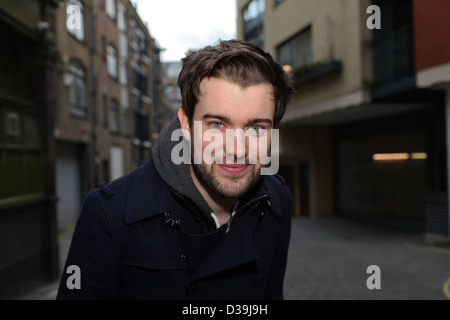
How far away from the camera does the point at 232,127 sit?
1.77 metres

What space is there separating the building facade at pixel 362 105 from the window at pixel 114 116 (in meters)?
8.34

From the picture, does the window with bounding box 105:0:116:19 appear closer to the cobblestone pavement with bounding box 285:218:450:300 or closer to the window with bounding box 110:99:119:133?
the window with bounding box 110:99:119:133

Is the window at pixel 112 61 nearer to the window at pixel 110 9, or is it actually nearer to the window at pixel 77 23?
the window at pixel 110 9

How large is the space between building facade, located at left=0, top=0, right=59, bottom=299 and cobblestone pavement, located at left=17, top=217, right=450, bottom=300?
1.94ft

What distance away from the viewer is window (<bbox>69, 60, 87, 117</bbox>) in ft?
56.4

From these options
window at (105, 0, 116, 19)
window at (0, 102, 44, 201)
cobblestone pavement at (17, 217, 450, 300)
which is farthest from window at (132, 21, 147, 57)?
window at (0, 102, 44, 201)

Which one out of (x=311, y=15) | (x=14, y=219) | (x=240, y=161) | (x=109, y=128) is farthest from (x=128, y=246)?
(x=109, y=128)

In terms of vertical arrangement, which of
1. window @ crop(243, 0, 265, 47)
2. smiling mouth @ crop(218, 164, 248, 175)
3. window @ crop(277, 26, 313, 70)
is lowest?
smiling mouth @ crop(218, 164, 248, 175)

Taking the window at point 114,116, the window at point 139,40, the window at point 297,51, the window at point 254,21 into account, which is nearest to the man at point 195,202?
the window at point 297,51

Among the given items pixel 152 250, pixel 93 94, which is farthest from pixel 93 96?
pixel 152 250

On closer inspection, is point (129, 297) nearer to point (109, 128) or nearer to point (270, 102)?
point (270, 102)

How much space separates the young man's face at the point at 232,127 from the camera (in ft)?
5.77
